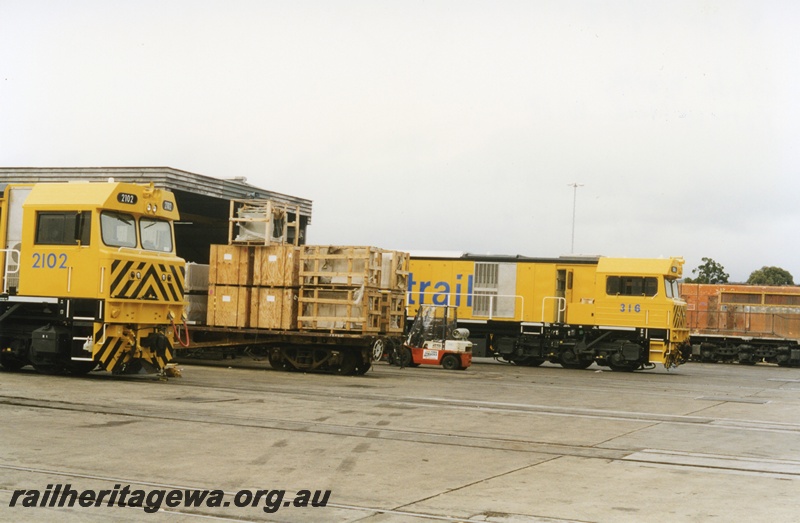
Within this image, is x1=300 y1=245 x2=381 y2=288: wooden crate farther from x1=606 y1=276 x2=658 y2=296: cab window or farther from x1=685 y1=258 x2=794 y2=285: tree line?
x1=685 y1=258 x2=794 y2=285: tree line

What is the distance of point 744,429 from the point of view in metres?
13.9

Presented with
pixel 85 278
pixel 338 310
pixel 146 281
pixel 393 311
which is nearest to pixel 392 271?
pixel 393 311

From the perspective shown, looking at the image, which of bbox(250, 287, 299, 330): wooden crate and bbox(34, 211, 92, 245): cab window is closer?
bbox(34, 211, 92, 245): cab window

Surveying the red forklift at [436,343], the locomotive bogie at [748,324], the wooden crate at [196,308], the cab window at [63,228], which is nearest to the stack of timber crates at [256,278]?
the wooden crate at [196,308]

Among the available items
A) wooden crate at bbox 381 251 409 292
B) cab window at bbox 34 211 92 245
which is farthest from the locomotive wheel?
cab window at bbox 34 211 92 245

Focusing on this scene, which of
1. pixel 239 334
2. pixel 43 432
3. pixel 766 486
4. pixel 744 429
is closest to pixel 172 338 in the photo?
pixel 239 334

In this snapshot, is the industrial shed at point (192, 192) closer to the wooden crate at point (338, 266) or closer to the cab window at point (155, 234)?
the wooden crate at point (338, 266)

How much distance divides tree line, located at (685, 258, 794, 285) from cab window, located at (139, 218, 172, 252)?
7276 cm

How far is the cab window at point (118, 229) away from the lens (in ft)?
55.9

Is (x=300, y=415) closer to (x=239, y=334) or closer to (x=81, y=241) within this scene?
(x=81, y=241)

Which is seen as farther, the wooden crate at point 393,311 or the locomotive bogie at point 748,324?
the locomotive bogie at point 748,324

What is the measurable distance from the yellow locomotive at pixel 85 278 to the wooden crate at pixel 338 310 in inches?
174

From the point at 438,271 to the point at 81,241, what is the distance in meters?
18.4

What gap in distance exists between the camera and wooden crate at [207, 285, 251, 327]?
22500 millimetres
